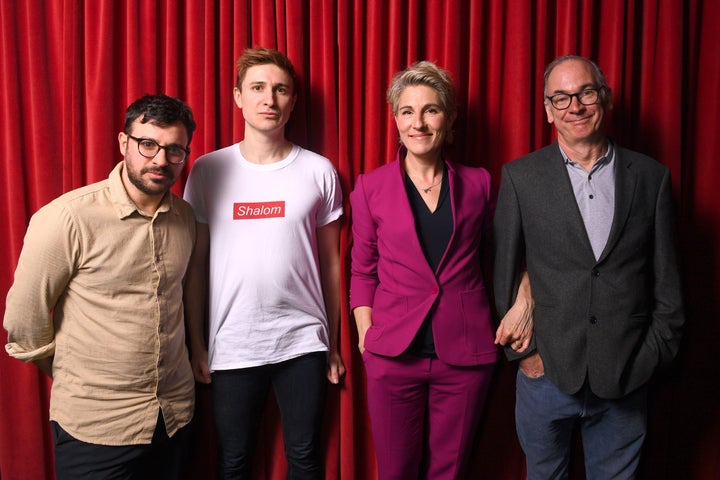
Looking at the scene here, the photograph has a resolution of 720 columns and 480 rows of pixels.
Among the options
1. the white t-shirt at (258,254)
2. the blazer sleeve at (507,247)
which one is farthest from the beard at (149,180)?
the blazer sleeve at (507,247)

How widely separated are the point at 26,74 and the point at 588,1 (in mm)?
2342

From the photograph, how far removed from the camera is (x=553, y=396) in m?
1.60

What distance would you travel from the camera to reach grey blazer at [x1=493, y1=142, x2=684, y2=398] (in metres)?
1.50

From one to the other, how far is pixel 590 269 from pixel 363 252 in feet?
2.48

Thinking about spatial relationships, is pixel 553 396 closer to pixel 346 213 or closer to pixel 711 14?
pixel 346 213

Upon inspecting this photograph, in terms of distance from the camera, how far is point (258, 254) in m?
1.75

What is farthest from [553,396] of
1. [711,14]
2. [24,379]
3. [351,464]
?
[24,379]

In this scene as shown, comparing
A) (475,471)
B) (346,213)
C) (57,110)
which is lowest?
(475,471)

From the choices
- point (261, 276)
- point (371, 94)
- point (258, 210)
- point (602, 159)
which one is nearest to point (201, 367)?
point (261, 276)

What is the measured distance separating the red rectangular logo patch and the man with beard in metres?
0.26

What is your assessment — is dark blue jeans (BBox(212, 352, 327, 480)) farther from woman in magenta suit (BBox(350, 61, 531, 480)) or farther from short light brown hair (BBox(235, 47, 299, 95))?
short light brown hair (BBox(235, 47, 299, 95))

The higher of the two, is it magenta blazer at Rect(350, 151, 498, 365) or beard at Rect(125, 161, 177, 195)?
beard at Rect(125, 161, 177, 195)

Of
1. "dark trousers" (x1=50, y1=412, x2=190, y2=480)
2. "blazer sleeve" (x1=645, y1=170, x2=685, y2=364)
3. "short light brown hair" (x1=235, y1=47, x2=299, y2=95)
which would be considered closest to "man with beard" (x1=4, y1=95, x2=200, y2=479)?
"dark trousers" (x1=50, y1=412, x2=190, y2=480)

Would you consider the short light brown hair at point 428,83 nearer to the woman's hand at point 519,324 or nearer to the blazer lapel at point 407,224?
the blazer lapel at point 407,224
